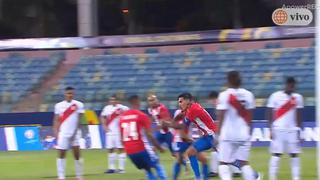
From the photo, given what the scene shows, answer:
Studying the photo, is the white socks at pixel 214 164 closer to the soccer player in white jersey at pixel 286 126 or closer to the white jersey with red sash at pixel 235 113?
the soccer player in white jersey at pixel 286 126

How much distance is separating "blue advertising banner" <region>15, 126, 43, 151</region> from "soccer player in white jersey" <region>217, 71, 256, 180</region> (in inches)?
556

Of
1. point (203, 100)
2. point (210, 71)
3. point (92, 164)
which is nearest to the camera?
point (92, 164)

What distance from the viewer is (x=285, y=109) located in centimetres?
1275

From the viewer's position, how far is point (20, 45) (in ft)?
118

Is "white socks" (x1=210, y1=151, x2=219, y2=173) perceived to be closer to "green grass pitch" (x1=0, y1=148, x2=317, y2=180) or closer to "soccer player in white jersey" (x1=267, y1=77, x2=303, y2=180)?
"green grass pitch" (x1=0, y1=148, x2=317, y2=180)

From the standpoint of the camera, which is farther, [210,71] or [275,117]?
[210,71]

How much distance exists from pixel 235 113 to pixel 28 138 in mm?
14700

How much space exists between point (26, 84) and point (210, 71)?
28.4 ft

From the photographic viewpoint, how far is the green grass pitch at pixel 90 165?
15505 mm

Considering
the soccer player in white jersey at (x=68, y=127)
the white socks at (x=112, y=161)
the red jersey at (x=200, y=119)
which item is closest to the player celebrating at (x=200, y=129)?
the red jersey at (x=200, y=119)

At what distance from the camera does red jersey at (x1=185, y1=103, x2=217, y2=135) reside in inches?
524

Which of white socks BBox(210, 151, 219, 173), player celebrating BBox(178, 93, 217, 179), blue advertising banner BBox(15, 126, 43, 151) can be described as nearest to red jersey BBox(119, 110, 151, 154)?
player celebrating BBox(178, 93, 217, 179)

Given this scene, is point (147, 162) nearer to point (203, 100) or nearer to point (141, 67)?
point (203, 100)

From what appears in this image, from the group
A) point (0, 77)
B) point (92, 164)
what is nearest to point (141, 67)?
point (0, 77)
